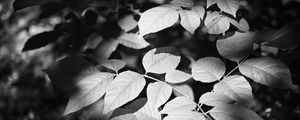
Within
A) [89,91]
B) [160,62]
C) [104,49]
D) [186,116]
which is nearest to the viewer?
[186,116]

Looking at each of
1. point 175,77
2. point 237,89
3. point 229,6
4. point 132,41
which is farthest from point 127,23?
point 237,89

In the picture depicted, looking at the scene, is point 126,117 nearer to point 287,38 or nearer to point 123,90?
point 123,90

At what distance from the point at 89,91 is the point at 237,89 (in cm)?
51

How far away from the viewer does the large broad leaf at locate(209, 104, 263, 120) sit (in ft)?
2.79

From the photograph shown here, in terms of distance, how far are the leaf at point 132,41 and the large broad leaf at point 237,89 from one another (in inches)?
19.0

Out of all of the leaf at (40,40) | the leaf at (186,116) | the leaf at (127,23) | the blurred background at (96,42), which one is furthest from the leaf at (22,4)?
the leaf at (186,116)

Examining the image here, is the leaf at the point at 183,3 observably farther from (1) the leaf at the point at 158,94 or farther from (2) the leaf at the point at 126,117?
(2) the leaf at the point at 126,117

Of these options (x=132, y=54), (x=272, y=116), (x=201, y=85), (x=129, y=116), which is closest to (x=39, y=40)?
(x=132, y=54)

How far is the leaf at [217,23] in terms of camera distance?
39.0 inches

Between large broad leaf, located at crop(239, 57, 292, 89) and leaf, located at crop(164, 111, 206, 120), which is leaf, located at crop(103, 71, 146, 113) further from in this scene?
large broad leaf, located at crop(239, 57, 292, 89)

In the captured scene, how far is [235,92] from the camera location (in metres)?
0.92

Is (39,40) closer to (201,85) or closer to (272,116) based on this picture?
(201,85)

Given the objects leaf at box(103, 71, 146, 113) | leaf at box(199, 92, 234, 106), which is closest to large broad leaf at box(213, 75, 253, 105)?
leaf at box(199, 92, 234, 106)

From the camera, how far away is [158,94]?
3.04 feet
